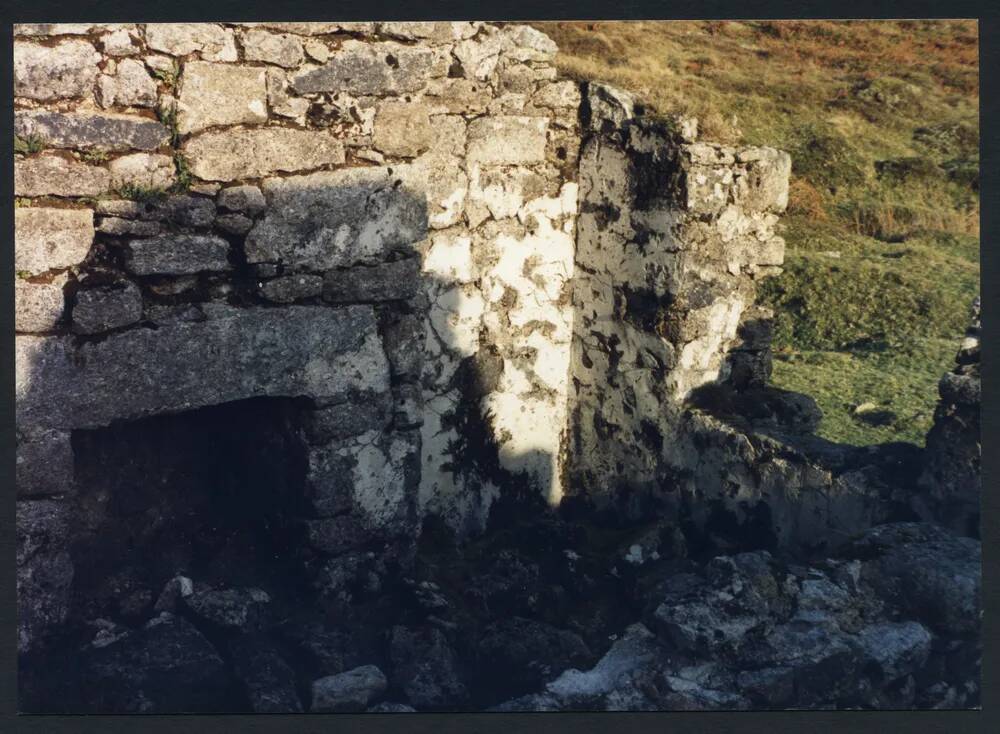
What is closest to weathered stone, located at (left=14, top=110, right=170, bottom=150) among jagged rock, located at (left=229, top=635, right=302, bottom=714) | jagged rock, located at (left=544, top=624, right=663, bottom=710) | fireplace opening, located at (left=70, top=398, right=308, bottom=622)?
fireplace opening, located at (left=70, top=398, right=308, bottom=622)

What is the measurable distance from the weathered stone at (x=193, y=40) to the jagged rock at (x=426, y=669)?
2.31 meters

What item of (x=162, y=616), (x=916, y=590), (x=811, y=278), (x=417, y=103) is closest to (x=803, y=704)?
(x=916, y=590)

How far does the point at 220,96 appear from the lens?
383 cm

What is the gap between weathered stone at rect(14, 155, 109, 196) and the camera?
3.55m

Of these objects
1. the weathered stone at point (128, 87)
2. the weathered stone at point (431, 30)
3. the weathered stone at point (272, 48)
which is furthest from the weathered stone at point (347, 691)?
the weathered stone at point (431, 30)

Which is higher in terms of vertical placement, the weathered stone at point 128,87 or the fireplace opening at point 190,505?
the weathered stone at point 128,87

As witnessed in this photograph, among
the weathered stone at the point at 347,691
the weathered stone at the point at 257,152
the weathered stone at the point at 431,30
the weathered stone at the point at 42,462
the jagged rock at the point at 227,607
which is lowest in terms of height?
the weathered stone at the point at 347,691

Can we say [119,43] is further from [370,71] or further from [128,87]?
[370,71]

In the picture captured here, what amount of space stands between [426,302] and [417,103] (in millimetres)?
821

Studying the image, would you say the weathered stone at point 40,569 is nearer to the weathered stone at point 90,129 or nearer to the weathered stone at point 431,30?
the weathered stone at point 90,129

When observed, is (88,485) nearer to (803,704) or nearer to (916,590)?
(803,704)

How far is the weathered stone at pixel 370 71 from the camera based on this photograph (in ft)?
13.3

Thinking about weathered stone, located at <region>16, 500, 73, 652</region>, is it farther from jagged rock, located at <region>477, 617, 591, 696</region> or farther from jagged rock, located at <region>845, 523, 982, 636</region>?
jagged rock, located at <region>845, 523, 982, 636</region>

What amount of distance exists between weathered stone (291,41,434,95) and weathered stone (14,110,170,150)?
1.96 ft
